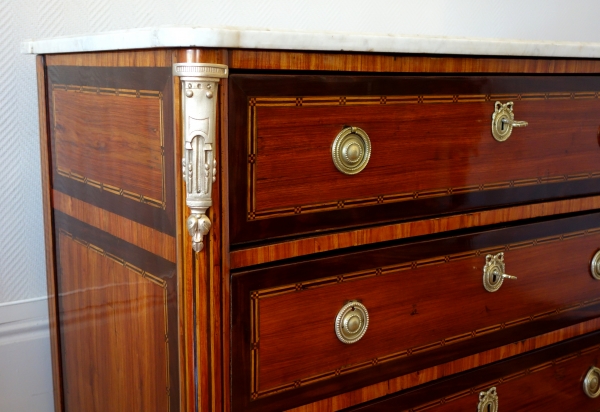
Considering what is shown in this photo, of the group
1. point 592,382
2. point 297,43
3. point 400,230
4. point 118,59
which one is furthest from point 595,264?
point 118,59

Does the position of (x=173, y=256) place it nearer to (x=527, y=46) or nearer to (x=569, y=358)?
(x=527, y=46)

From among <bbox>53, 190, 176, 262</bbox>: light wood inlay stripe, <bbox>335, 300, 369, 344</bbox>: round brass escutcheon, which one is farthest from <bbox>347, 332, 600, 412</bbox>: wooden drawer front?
<bbox>53, 190, 176, 262</bbox>: light wood inlay stripe

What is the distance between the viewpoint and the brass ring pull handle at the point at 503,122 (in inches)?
34.6

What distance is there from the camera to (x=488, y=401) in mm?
992

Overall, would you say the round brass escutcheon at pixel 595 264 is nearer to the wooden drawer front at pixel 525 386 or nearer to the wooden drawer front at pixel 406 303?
the wooden drawer front at pixel 406 303

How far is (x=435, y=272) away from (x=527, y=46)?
30 cm

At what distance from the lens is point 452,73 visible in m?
0.83

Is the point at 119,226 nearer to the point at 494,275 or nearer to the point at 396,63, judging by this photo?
the point at 396,63

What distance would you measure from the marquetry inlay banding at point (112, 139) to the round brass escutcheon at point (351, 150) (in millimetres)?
183

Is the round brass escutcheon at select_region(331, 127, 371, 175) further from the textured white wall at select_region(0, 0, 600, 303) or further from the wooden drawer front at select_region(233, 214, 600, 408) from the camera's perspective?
the textured white wall at select_region(0, 0, 600, 303)

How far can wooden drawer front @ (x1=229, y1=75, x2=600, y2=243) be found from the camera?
2.29 feet

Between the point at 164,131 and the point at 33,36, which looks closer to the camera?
the point at 164,131

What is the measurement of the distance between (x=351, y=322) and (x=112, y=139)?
34 cm

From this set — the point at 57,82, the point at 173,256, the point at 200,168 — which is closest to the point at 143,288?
the point at 173,256
